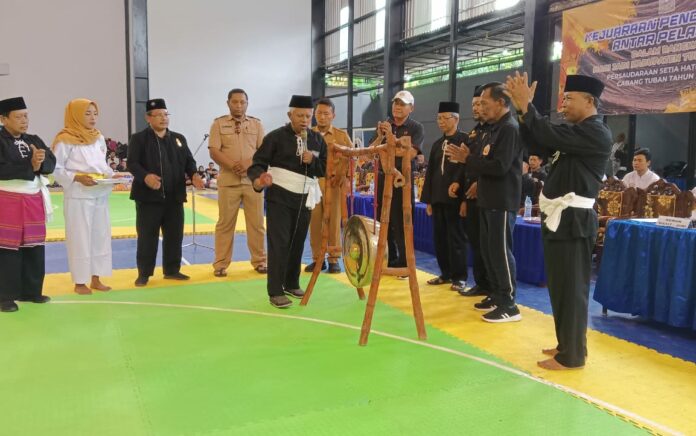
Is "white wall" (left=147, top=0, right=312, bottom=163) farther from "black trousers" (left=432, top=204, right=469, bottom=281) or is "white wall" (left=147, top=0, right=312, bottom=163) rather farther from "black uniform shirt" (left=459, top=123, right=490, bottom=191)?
"black uniform shirt" (left=459, top=123, right=490, bottom=191)

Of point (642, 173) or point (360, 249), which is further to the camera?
point (642, 173)

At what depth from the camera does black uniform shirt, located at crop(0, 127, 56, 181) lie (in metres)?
3.78

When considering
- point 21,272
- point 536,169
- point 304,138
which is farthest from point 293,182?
point 536,169

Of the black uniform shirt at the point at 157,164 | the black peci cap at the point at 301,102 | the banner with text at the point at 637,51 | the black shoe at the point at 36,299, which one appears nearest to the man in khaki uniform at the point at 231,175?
the black uniform shirt at the point at 157,164

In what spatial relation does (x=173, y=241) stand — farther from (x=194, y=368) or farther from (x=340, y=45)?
(x=340, y=45)

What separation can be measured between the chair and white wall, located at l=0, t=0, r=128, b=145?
14.3 metres

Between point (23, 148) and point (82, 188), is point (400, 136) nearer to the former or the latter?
point (82, 188)

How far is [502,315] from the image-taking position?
3.80m

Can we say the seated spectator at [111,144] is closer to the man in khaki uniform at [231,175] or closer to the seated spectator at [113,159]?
the seated spectator at [113,159]

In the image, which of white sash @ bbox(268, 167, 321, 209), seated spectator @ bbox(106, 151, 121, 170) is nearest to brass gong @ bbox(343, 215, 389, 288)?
white sash @ bbox(268, 167, 321, 209)

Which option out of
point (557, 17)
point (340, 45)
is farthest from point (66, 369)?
point (340, 45)

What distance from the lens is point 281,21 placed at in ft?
55.4

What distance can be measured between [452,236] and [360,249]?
57.8 inches

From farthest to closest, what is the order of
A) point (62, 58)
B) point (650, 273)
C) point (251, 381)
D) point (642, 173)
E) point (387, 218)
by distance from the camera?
point (62, 58) < point (642, 173) < point (650, 273) < point (387, 218) < point (251, 381)
